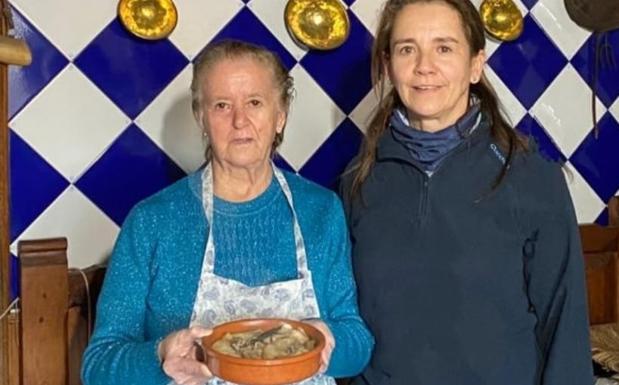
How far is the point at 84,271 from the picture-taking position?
5.02ft

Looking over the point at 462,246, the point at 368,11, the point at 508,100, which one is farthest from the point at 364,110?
the point at 462,246

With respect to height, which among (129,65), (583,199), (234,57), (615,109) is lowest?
(583,199)

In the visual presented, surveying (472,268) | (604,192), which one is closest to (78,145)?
(472,268)

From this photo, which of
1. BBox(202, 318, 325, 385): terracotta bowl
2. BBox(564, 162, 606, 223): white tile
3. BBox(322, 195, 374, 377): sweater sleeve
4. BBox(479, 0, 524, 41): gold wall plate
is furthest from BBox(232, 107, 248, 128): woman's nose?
BBox(564, 162, 606, 223): white tile

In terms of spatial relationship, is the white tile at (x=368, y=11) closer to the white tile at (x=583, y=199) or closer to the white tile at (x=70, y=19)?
the white tile at (x=70, y=19)

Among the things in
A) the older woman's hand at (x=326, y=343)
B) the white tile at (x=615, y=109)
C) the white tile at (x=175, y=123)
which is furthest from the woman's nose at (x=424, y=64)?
the white tile at (x=615, y=109)

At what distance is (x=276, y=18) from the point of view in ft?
5.45

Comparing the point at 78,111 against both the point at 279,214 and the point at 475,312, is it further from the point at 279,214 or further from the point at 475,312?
the point at 475,312

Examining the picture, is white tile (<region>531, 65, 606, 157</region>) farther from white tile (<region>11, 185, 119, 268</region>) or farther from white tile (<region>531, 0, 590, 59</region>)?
white tile (<region>11, 185, 119, 268</region>)

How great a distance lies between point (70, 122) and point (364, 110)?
626 mm

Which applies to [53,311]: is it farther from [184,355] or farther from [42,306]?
[184,355]

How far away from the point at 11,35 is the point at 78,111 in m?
0.18

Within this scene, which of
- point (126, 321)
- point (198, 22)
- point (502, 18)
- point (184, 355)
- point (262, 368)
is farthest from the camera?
point (502, 18)

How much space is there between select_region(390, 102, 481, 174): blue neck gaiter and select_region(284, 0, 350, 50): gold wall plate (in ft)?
1.44
